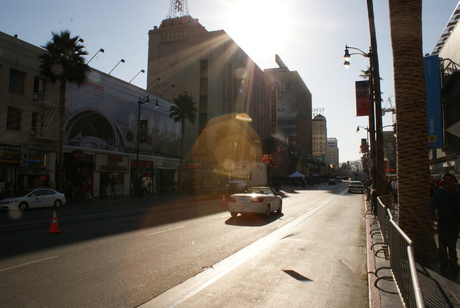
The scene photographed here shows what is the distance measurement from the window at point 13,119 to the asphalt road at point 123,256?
16.3 metres

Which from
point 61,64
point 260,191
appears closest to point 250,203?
point 260,191

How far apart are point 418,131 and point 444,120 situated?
29.4m

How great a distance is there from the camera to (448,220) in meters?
6.69

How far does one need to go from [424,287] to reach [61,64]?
28.2m

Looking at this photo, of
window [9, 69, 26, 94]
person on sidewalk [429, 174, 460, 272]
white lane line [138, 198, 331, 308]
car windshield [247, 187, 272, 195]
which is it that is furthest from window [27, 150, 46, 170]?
person on sidewalk [429, 174, 460, 272]

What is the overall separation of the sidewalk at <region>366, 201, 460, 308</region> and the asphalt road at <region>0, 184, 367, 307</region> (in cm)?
27

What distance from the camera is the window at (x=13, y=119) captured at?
25.5m

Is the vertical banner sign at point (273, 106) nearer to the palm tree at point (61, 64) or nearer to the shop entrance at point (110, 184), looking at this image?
the shop entrance at point (110, 184)

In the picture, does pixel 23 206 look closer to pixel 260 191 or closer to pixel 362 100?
pixel 260 191

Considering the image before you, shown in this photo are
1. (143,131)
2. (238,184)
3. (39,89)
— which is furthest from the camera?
(238,184)

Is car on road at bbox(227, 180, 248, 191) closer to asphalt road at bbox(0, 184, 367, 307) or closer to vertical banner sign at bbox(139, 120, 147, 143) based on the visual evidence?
vertical banner sign at bbox(139, 120, 147, 143)

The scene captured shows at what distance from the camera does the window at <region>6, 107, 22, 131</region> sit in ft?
83.5

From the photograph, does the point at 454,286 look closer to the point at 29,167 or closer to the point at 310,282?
the point at 310,282

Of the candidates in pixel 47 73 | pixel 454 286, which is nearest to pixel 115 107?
pixel 47 73
